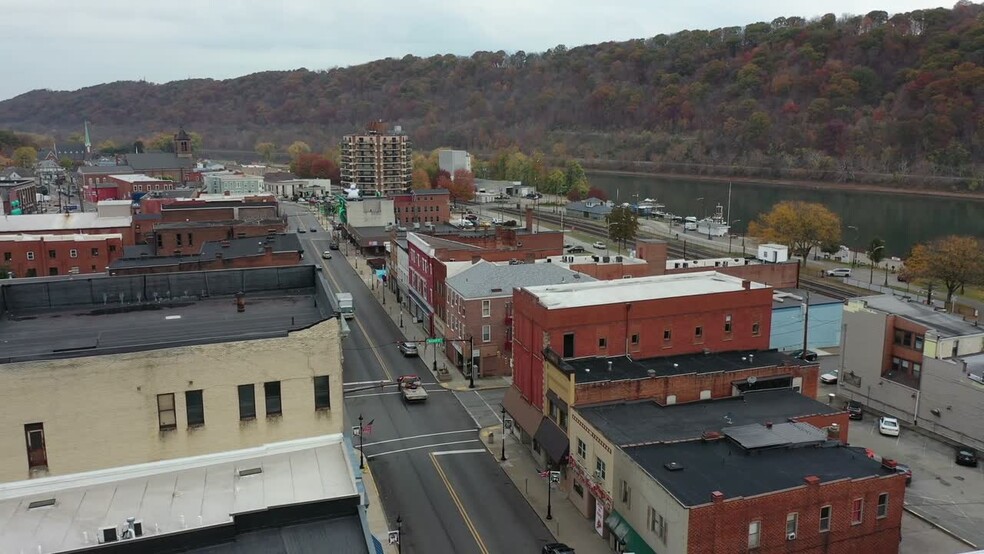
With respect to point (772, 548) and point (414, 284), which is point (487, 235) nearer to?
point (414, 284)

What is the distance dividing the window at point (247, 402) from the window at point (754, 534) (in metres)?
17.0

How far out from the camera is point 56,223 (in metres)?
82.5

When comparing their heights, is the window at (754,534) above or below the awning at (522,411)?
above

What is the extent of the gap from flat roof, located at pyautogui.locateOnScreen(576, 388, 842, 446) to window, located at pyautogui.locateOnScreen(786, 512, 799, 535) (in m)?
5.40

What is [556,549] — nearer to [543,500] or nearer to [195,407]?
[543,500]

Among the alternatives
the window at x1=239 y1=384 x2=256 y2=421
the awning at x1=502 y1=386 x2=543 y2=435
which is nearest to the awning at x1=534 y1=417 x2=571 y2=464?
the awning at x1=502 y1=386 x2=543 y2=435

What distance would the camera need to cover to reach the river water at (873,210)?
130 m

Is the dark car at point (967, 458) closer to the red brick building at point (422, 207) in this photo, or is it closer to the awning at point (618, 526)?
the awning at point (618, 526)

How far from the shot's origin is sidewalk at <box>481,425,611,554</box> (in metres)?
30.7

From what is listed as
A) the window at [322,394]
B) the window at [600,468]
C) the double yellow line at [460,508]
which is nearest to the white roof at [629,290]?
the window at [600,468]

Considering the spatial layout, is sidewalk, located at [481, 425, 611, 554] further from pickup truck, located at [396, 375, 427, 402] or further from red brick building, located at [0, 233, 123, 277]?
red brick building, located at [0, 233, 123, 277]

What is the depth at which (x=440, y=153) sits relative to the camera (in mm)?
196000

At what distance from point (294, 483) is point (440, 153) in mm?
179030

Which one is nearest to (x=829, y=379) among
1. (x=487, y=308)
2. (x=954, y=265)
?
(x=487, y=308)
